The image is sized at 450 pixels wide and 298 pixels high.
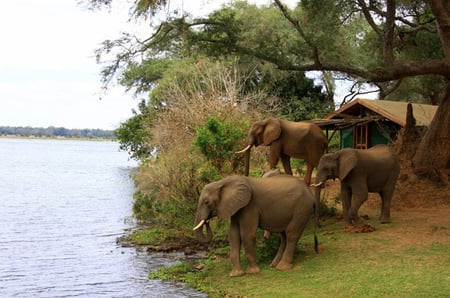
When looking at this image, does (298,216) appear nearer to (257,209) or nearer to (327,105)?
(257,209)

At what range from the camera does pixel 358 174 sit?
13.9 metres

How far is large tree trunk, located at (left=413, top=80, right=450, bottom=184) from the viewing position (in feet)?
56.4

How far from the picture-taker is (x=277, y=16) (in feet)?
106

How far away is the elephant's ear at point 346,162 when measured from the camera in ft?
44.5

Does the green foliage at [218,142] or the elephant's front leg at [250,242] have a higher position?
the green foliage at [218,142]

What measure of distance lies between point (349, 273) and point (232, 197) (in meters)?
2.27

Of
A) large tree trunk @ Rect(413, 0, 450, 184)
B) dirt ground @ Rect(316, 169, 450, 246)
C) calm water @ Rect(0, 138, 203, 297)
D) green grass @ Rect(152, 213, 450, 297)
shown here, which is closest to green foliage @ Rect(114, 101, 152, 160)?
calm water @ Rect(0, 138, 203, 297)

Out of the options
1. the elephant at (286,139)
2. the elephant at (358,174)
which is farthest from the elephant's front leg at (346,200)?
the elephant at (286,139)

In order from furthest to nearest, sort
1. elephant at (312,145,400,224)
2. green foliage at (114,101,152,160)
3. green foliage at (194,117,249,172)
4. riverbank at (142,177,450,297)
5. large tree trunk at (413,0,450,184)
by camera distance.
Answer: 1. green foliage at (114,101,152,160)
2. large tree trunk at (413,0,450,184)
3. green foliage at (194,117,249,172)
4. elephant at (312,145,400,224)
5. riverbank at (142,177,450,297)

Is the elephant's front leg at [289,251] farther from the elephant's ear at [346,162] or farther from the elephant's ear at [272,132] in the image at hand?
the elephant's ear at [272,132]

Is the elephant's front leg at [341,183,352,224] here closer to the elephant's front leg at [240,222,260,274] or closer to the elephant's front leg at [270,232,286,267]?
the elephant's front leg at [270,232,286,267]

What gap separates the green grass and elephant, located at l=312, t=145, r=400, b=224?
0.86 m

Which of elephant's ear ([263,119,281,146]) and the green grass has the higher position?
elephant's ear ([263,119,281,146])

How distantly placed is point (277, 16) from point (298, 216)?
72.7 ft
